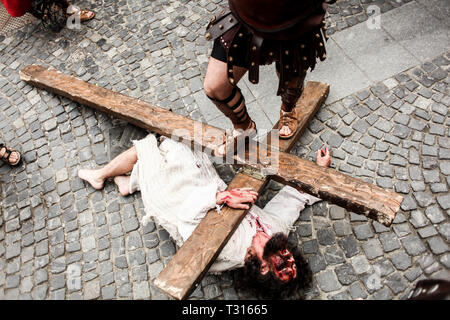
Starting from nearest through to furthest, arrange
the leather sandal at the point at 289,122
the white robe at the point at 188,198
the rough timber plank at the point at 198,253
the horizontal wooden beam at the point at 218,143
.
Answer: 1. the rough timber plank at the point at 198,253
2. the horizontal wooden beam at the point at 218,143
3. the white robe at the point at 188,198
4. the leather sandal at the point at 289,122

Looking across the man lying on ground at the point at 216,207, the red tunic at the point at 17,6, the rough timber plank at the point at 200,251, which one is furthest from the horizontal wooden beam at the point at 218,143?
the red tunic at the point at 17,6

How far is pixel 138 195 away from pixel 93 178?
486 millimetres

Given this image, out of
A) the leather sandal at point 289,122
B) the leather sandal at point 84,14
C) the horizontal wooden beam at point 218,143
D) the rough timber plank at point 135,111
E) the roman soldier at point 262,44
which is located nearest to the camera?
the roman soldier at point 262,44

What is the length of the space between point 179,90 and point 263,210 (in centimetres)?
175

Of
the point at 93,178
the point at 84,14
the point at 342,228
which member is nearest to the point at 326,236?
the point at 342,228

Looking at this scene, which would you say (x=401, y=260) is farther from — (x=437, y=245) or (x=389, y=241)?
(x=437, y=245)

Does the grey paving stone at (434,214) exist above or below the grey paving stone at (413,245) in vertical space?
above

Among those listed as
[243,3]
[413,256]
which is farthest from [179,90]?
[413,256]

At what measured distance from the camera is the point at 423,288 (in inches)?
87.5

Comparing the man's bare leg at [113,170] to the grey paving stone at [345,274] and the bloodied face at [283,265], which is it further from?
the grey paving stone at [345,274]

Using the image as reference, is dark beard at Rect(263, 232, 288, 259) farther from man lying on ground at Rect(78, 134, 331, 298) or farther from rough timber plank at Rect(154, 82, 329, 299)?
rough timber plank at Rect(154, 82, 329, 299)

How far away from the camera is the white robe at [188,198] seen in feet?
9.46

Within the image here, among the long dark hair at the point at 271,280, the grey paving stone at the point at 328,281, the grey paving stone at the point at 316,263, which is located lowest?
the grey paving stone at the point at 328,281

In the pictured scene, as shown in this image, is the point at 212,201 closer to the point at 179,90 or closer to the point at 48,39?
the point at 179,90
